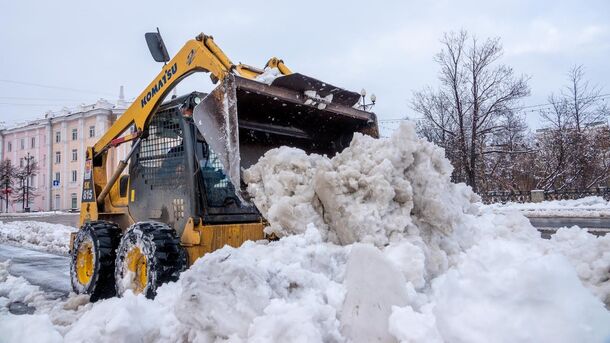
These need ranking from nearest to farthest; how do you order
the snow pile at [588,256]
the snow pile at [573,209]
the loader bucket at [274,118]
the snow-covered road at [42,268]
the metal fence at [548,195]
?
1. the snow pile at [588,256]
2. the loader bucket at [274,118]
3. the snow-covered road at [42,268]
4. the snow pile at [573,209]
5. the metal fence at [548,195]

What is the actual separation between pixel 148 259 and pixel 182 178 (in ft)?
2.80

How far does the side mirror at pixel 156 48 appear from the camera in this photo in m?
4.77

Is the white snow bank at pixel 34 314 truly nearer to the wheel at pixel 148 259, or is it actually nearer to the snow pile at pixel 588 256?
the wheel at pixel 148 259

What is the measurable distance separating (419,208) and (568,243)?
106 centimetres

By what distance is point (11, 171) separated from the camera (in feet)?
145

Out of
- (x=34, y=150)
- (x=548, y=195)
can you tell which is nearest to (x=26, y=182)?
(x=34, y=150)

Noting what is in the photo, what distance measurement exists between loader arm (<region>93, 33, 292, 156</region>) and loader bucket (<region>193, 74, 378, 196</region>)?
309 millimetres

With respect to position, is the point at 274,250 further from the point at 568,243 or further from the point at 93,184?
the point at 93,184

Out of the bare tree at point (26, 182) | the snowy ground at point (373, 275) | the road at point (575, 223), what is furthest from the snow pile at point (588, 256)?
the bare tree at point (26, 182)

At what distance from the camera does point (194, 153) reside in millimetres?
3998

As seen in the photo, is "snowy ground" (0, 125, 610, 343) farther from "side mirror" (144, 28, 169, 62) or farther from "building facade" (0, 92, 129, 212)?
"building facade" (0, 92, 129, 212)

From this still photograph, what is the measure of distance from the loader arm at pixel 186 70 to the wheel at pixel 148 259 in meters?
1.45

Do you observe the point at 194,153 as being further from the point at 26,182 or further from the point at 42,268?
the point at 26,182

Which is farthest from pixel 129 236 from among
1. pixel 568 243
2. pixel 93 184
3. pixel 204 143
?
pixel 568 243
